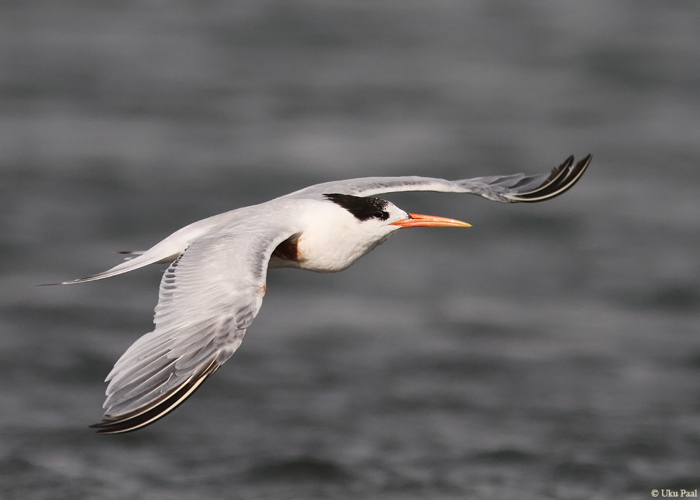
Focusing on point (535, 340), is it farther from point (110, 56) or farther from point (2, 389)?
point (110, 56)

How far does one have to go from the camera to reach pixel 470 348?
1534cm

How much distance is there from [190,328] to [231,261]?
69 centimetres

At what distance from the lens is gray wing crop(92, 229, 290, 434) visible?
6957 mm

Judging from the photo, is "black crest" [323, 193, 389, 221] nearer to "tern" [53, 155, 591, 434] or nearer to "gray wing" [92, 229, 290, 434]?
"tern" [53, 155, 591, 434]

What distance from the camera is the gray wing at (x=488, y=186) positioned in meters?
10.0

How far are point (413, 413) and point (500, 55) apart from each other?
41.4 feet

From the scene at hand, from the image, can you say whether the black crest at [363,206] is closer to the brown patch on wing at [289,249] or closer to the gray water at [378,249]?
the brown patch on wing at [289,249]

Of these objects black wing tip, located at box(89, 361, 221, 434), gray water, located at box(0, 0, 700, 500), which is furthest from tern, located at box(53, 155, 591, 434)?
gray water, located at box(0, 0, 700, 500)

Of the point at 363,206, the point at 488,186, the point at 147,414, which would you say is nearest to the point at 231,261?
the point at 147,414

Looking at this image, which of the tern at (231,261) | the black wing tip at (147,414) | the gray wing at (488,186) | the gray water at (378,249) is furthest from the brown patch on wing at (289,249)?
the gray water at (378,249)

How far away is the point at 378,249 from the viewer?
18.0 metres

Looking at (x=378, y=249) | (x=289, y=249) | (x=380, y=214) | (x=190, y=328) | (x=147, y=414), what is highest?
(x=378, y=249)

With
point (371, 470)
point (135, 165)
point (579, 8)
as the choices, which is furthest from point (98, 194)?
point (579, 8)

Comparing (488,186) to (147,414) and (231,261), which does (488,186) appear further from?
(147,414)
